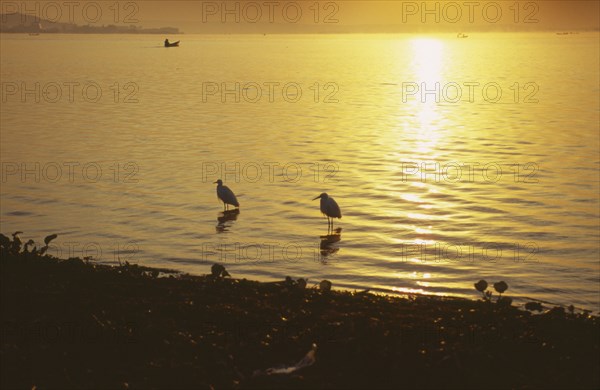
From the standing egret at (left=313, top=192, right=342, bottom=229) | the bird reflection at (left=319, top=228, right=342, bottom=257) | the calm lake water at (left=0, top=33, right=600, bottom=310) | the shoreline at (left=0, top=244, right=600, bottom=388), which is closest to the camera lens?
the shoreline at (left=0, top=244, right=600, bottom=388)

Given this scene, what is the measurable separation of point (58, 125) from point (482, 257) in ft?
99.1

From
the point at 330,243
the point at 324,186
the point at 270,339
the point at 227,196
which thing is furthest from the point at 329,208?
the point at 270,339

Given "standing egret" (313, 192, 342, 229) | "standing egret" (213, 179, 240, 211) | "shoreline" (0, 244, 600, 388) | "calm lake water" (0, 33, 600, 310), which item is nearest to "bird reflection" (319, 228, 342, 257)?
"calm lake water" (0, 33, 600, 310)

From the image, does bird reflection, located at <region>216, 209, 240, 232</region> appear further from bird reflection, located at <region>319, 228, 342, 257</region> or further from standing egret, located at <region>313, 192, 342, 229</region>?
bird reflection, located at <region>319, 228, 342, 257</region>

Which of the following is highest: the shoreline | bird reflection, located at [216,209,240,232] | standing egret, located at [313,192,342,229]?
standing egret, located at [313,192,342,229]

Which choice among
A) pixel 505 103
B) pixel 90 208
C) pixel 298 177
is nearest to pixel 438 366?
pixel 90 208

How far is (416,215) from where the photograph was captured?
23516 mm

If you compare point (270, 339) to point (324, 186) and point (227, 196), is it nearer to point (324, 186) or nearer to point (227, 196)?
point (227, 196)

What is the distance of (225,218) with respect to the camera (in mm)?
23406

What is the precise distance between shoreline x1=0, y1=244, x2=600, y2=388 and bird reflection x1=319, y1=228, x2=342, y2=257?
5.98 metres

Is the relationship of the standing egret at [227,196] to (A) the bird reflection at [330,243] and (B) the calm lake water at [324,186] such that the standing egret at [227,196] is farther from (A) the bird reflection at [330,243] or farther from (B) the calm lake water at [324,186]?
(A) the bird reflection at [330,243]

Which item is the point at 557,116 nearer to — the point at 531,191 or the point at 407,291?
the point at 531,191

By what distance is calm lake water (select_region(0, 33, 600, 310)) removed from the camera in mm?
18953

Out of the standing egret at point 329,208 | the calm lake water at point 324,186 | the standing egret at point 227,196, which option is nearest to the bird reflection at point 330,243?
the calm lake water at point 324,186
